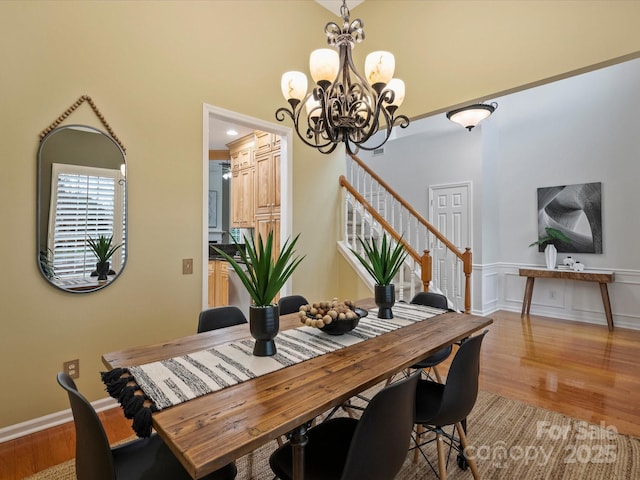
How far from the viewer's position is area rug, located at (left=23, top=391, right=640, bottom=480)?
5.97 feet

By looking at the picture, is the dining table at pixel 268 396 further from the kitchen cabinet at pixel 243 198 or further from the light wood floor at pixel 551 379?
the kitchen cabinet at pixel 243 198

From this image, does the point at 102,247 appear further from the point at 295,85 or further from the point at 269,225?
the point at 269,225

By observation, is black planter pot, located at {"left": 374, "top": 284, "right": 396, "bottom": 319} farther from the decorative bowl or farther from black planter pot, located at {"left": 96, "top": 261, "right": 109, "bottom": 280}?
black planter pot, located at {"left": 96, "top": 261, "right": 109, "bottom": 280}

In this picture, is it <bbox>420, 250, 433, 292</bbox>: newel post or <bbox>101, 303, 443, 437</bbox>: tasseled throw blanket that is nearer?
<bbox>101, 303, 443, 437</bbox>: tasseled throw blanket


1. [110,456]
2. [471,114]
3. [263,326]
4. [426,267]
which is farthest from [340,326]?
[471,114]

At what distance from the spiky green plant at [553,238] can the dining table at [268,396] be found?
443 centimetres

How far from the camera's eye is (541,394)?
8.93ft

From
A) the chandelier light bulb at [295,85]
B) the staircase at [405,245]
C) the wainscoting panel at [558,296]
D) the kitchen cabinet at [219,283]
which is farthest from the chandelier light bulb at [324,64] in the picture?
the wainscoting panel at [558,296]

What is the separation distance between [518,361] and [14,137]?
14.9ft

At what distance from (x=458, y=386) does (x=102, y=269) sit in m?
2.39

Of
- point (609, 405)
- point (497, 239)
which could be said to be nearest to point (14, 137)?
point (609, 405)

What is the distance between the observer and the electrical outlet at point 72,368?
226 centimetres

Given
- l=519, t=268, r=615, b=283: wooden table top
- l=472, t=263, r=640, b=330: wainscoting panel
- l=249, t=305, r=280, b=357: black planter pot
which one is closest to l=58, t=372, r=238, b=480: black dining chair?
l=249, t=305, r=280, b=357: black planter pot

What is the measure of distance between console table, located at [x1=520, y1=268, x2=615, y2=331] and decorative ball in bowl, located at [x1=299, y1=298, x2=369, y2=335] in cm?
447
